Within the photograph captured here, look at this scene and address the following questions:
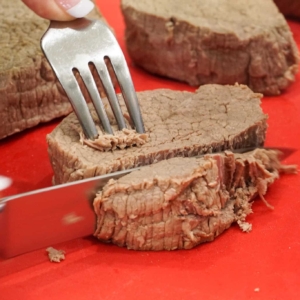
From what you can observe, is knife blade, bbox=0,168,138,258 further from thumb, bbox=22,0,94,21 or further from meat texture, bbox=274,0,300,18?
meat texture, bbox=274,0,300,18

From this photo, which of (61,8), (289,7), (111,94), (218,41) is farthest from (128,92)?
(289,7)

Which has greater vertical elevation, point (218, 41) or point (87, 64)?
point (87, 64)

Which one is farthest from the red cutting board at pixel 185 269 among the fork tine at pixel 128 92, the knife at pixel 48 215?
the fork tine at pixel 128 92

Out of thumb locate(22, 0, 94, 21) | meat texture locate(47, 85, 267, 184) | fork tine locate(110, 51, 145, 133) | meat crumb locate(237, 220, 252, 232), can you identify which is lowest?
meat crumb locate(237, 220, 252, 232)

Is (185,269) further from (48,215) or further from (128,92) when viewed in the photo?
(128,92)

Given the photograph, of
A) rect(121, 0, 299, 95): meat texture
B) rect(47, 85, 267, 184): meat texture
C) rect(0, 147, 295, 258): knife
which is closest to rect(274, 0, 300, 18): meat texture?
rect(121, 0, 299, 95): meat texture

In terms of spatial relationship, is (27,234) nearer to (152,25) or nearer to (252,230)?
(252,230)

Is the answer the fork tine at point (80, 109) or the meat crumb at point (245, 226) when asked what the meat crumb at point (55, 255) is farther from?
the meat crumb at point (245, 226)
